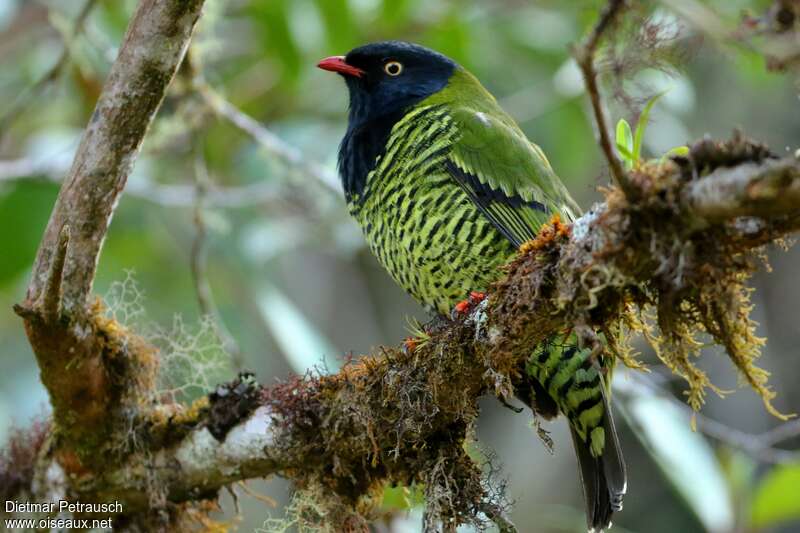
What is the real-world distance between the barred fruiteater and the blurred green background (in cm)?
72

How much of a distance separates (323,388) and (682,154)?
1419mm

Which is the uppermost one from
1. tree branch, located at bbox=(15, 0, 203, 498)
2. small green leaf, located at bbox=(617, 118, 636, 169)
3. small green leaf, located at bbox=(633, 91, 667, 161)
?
tree branch, located at bbox=(15, 0, 203, 498)

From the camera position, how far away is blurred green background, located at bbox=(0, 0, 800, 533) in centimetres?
467

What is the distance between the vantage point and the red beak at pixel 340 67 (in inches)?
175

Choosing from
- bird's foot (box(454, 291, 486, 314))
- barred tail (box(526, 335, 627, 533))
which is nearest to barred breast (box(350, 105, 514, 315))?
barred tail (box(526, 335, 627, 533))

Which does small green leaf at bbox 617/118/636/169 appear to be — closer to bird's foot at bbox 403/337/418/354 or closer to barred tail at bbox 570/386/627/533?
bird's foot at bbox 403/337/418/354

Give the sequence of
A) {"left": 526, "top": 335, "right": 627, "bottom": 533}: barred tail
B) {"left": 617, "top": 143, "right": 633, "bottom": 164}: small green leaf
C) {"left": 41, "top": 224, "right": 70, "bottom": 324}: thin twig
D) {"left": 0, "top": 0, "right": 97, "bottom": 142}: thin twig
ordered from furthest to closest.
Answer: {"left": 0, "top": 0, "right": 97, "bottom": 142}: thin twig → {"left": 526, "top": 335, "right": 627, "bottom": 533}: barred tail → {"left": 41, "top": 224, "right": 70, "bottom": 324}: thin twig → {"left": 617, "top": 143, "right": 633, "bottom": 164}: small green leaf

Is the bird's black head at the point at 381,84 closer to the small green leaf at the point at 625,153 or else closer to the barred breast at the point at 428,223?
the barred breast at the point at 428,223

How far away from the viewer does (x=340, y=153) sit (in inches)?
164

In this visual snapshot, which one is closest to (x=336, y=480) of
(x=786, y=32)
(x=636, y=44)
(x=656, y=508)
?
(x=636, y=44)

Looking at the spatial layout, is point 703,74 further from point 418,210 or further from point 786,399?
point 418,210

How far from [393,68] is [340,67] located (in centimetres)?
24

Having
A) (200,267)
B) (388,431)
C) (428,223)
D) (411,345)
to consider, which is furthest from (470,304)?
(200,267)

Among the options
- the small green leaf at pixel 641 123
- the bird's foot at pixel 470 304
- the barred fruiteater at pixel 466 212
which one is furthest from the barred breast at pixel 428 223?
the small green leaf at pixel 641 123
